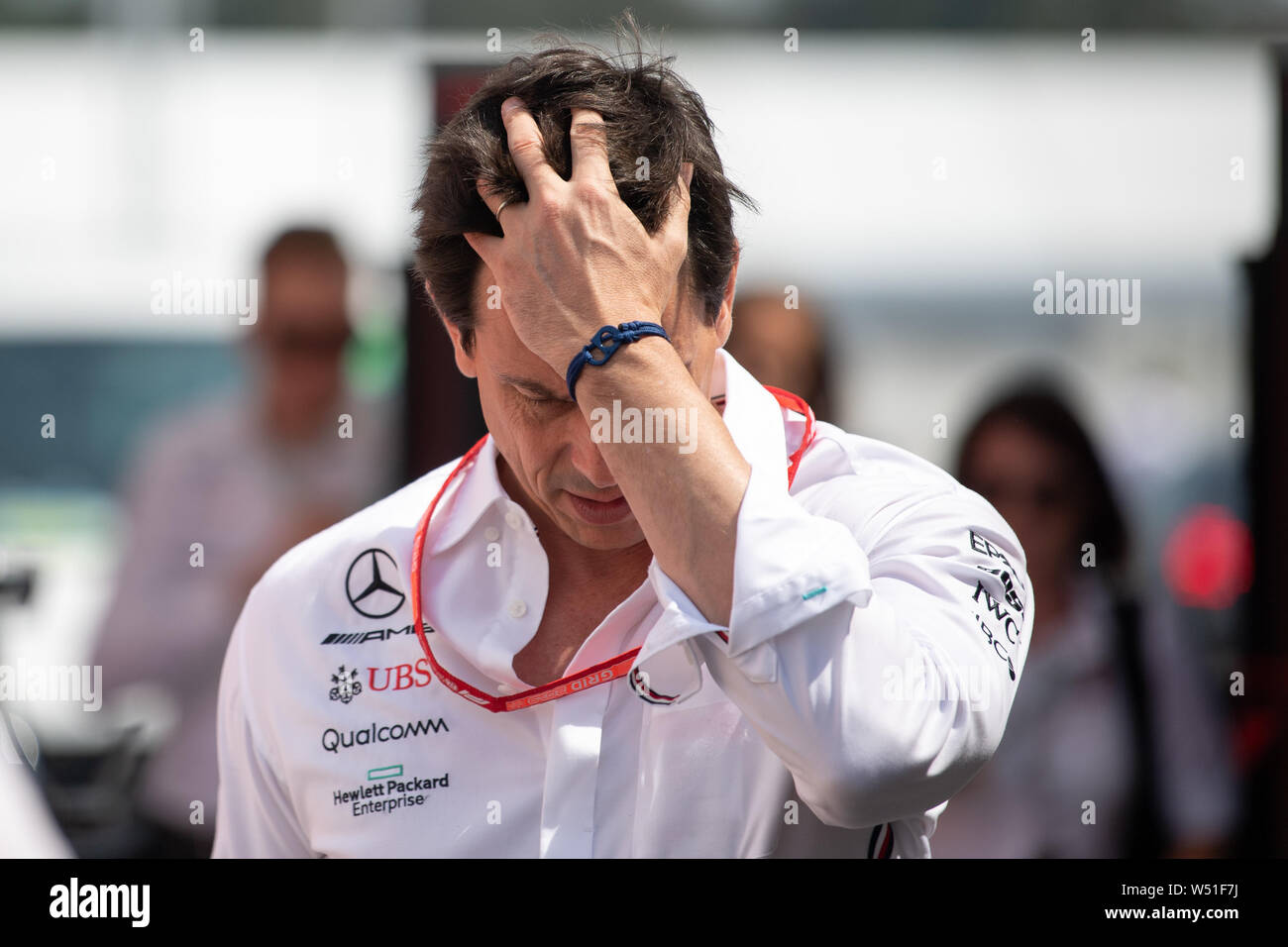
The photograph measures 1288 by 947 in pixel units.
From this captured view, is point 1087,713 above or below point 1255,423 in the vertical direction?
below

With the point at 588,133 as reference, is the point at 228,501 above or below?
below

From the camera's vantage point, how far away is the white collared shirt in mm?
1079

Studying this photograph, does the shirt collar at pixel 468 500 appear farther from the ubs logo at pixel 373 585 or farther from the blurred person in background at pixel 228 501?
the blurred person in background at pixel 228 501

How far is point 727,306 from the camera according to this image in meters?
1.48

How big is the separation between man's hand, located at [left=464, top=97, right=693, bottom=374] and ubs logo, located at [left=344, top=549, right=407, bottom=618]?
0.41 m

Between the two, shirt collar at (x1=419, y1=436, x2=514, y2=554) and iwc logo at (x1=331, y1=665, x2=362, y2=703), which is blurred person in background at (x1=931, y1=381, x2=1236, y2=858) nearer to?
shirt collar at (x1=419, y1=436, x2=514, y2=554)

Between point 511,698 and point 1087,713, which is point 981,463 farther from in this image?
point 511,698

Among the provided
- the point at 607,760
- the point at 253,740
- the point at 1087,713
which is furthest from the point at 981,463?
the point at 253,740

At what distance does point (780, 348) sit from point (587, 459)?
3.67ft

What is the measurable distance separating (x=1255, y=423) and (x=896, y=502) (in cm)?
199

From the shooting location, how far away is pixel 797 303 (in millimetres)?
2658

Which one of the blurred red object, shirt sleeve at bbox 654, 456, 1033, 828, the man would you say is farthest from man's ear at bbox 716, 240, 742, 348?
the blurred red object

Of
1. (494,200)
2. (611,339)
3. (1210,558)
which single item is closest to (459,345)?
(494,200)

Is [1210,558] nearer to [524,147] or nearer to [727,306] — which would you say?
[727,306]
